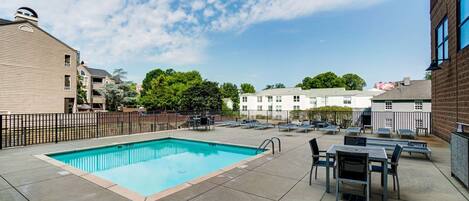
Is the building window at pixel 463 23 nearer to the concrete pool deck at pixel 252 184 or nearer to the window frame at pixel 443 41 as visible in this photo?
the window frame at pixel 443 41

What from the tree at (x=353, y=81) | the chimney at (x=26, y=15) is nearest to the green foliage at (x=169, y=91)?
the chimney at (x=26, y=15)

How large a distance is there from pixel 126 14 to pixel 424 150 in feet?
56.5

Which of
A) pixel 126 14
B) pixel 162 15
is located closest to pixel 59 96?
pixel 126 14

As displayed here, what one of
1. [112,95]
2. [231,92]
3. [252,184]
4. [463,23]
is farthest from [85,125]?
[231,92]

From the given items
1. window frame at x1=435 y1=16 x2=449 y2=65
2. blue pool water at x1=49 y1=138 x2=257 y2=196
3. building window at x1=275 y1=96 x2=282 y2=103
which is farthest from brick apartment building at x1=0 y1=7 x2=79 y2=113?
building window at x1=275 y1=96 x2=282 y2=103

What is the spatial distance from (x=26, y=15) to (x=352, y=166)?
2969 centimetres

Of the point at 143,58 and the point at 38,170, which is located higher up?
the point at 143,58

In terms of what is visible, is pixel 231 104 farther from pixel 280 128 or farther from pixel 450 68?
pixel 450 68

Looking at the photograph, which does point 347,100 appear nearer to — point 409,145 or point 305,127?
point 305,127

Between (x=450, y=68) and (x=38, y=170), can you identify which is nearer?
(x=38, y=170)

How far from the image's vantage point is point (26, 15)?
71.8 ft

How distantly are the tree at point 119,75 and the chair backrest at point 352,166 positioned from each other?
1696 inches

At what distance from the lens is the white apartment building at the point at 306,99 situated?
38.9m

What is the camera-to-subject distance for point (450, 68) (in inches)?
339
